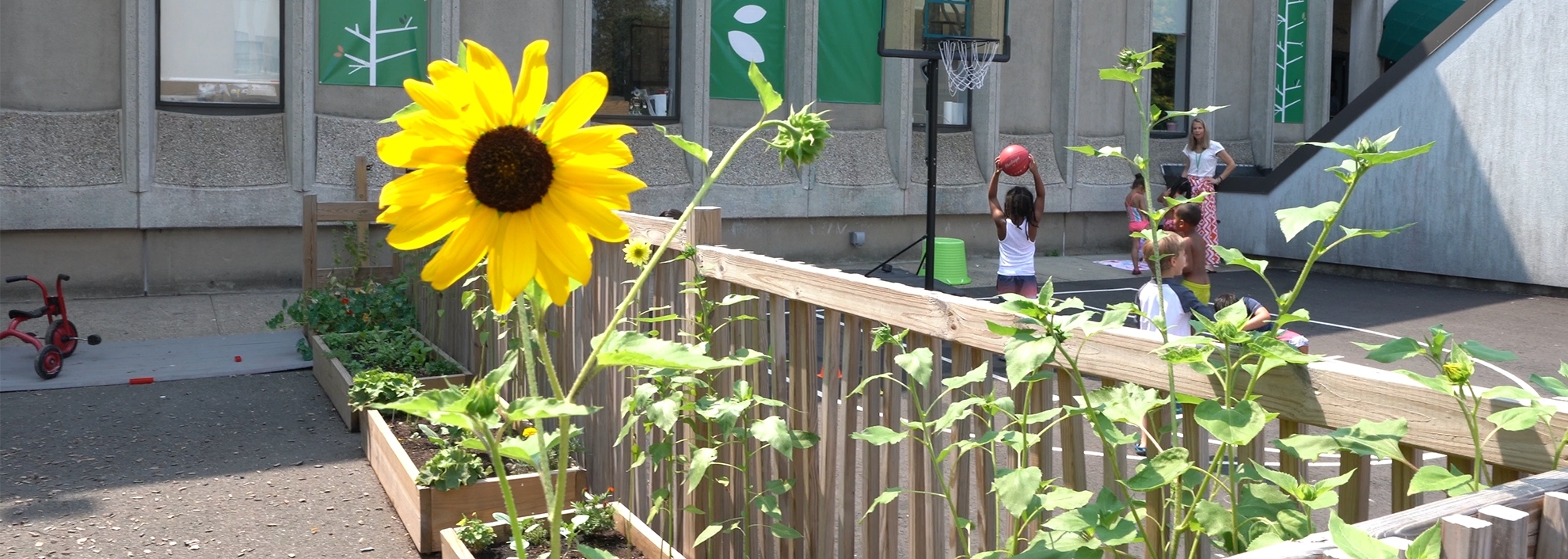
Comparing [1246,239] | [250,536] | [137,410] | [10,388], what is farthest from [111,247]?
[1246,239]

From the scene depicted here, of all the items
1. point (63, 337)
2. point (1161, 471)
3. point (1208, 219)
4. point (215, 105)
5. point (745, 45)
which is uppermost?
point (745, 45)

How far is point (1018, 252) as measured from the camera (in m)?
9.77

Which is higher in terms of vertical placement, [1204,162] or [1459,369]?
[1204,162]

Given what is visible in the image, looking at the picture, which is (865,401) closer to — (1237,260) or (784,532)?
(784,532)

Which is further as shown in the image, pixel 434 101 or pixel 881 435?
pixel 881 435

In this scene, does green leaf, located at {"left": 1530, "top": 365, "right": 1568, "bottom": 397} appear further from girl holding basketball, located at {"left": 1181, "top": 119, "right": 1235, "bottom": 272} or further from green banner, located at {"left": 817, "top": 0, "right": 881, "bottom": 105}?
girl holding basketball, located at {"left": 1181, "top": 119, "right": 1235, "bottom": 272}

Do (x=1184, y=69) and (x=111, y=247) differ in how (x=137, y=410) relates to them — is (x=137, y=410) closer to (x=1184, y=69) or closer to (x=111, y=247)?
(x=111, y=247)

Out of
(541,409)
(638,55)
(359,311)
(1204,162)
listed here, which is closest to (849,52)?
(638,55)

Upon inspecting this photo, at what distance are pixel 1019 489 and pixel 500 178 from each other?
3.87ft

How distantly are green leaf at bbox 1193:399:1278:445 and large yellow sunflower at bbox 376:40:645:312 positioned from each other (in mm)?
990

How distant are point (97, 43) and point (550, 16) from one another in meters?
4.75

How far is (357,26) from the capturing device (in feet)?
45.5

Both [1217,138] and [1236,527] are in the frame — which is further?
[1217,138]

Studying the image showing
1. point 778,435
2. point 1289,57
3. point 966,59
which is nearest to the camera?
point 778,435
